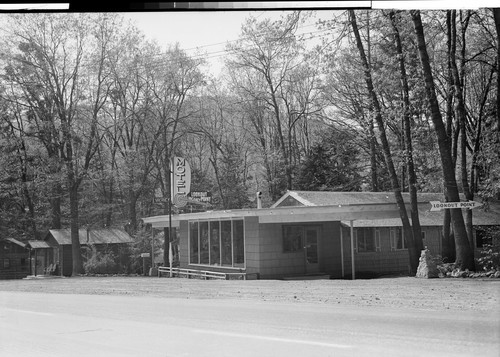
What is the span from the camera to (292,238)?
9.62 m

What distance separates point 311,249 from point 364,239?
1.15 m

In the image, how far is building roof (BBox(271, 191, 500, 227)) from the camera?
777cm

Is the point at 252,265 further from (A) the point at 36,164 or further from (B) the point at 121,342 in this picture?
(B) the point at 121,342

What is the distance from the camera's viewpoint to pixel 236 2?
4.14m

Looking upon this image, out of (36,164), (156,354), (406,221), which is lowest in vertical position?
(156,354)

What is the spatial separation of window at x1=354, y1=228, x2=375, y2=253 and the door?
1.99ft

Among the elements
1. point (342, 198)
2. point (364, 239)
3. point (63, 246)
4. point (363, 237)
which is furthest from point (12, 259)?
point (363, 237)

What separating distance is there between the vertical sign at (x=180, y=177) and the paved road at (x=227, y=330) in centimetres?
107

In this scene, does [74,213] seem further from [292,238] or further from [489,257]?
[489,257]

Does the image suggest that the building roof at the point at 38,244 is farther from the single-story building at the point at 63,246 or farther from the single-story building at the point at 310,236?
the single-story building at the point at 310,236

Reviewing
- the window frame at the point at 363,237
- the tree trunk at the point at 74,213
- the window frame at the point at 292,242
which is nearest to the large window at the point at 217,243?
the window frame at the point at 292,242

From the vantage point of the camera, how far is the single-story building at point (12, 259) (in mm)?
5160

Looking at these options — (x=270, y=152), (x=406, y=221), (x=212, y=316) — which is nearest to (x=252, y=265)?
(x=406, y=221)

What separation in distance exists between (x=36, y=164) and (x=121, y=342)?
6.16ft
